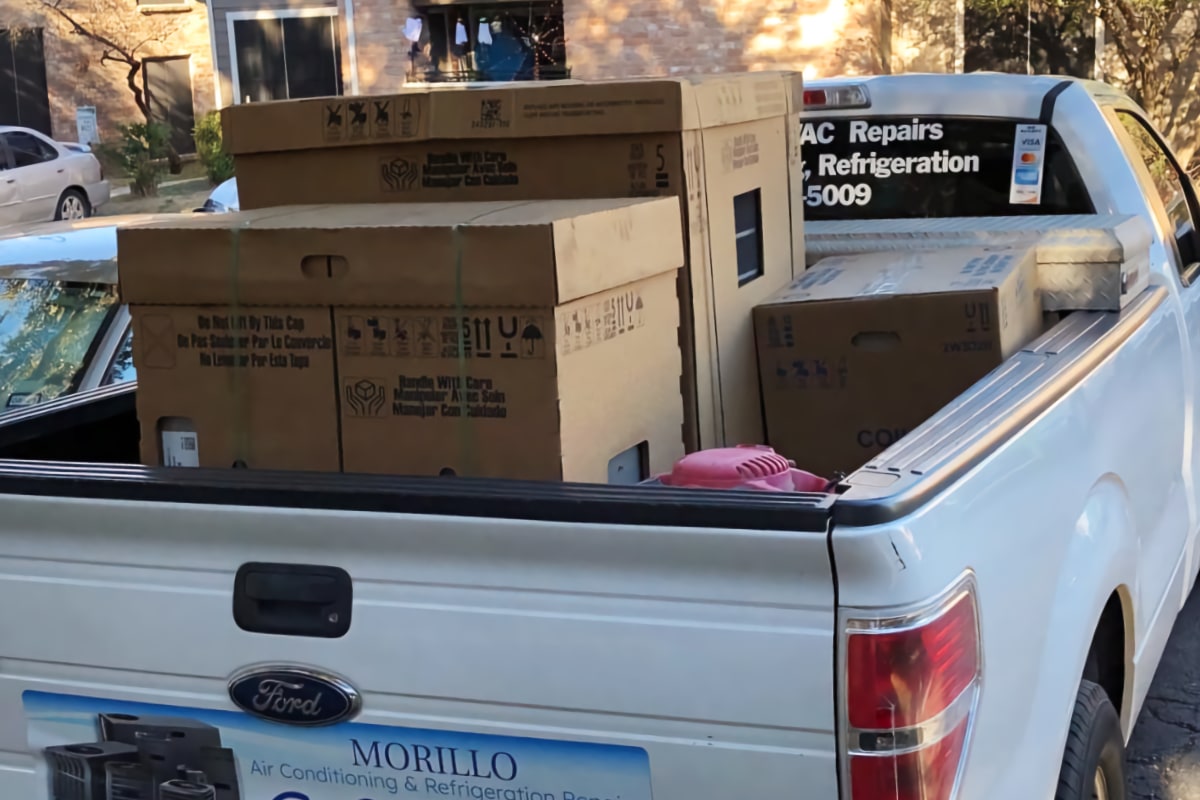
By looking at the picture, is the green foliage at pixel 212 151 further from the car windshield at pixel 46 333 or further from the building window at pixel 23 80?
the car windshield at pixel 46 333

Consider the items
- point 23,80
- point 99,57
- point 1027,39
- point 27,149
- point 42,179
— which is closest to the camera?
point 1027,39

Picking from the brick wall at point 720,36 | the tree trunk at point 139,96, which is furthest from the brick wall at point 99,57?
the brick wall at point 720,36

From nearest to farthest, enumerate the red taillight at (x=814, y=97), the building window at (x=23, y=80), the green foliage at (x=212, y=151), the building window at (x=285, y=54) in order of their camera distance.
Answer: the red taillight at (x=814, y=97)
the green foliage at (x=212, y=151)
the building window at (x=285, y=54)
the building window at (x=23, y=80)

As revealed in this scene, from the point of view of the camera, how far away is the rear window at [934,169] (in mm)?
4461

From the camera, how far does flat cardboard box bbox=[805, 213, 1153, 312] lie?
11.5 feet

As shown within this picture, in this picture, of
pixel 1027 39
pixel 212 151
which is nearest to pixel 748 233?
pixel 1027 39

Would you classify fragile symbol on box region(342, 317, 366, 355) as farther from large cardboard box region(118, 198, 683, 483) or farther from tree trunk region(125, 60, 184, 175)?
tree trunk region(125, 60, 184, 175)

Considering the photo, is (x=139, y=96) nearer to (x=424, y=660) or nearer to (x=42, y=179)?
(x=42, y=179)

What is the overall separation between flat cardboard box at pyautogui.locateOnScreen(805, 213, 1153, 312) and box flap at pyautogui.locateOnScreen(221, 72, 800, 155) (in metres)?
0.91

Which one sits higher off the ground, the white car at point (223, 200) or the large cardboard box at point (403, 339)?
the white car at point (223, 200)

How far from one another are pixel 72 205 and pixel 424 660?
18.3 m

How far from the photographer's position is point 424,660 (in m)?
2.14

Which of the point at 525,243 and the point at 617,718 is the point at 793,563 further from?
the point at 525,243

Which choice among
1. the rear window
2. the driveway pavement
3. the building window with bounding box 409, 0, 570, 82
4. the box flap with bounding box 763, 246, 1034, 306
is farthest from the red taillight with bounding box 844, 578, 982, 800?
the building window with bounding box 409, 0, 570, 82
